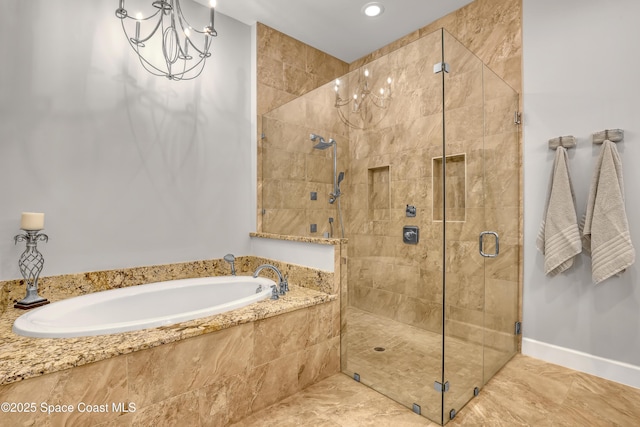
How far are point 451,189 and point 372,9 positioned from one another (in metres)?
1.82

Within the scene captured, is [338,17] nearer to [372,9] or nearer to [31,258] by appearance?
[372,9]

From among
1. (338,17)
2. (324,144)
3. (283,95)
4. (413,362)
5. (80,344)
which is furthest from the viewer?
(283,95)

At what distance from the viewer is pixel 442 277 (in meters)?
1.76

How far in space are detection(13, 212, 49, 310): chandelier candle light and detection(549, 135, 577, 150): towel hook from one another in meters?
3.25

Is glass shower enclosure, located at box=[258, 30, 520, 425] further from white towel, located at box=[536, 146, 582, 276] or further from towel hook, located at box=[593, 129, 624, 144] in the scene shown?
towel hook, located at box=[593, 129, 624, 144]

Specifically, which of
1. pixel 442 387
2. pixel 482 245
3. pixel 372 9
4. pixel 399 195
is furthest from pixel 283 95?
pixel 442 387

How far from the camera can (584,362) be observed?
209cm

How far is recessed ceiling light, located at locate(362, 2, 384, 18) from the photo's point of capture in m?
2.58

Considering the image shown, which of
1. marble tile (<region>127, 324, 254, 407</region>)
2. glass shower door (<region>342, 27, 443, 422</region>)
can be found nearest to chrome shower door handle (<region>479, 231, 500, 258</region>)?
glass shower door (<region>342, 27, 443, 422</region>)

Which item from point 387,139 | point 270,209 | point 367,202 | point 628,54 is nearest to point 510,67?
point 628,54

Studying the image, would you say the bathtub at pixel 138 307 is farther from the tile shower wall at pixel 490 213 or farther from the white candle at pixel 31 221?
the tile shower wall at pixel 490 213

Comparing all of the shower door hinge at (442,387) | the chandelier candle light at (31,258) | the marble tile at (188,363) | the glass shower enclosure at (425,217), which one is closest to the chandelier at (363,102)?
the glass shower enclosure at (425,217)

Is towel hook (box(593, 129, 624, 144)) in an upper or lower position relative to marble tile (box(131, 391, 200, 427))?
upper

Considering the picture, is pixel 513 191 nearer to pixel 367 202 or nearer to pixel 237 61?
pixel 367 202
